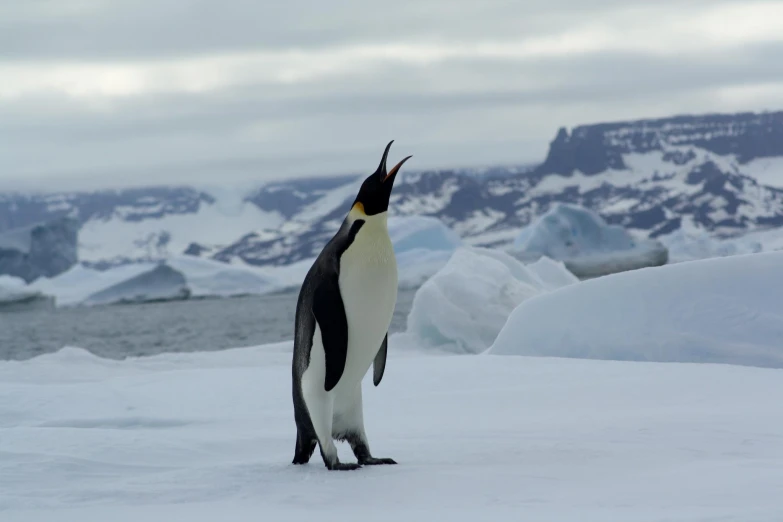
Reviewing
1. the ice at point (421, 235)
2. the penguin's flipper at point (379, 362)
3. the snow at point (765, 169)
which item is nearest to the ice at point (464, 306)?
the penguin's flipper at point (379, 362)

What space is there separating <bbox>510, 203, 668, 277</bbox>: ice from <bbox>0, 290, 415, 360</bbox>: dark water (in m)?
6.97

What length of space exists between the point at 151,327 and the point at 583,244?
27570mm

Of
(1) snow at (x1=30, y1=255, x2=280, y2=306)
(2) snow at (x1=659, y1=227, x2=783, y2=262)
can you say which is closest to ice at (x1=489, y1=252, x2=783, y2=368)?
(1) snow at (x1=30, y1=255, x2=280, y2=306)

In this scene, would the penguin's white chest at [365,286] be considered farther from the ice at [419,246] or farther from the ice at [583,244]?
the ice at [583,244]

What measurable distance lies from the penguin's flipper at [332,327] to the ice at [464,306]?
11019 mm

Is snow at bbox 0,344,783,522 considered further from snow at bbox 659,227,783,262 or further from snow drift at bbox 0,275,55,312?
snow at bbox 659,227,783,262

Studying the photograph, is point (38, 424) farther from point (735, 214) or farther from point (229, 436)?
point (735, 214)

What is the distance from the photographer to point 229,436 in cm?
515

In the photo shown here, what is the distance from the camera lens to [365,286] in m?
4.16

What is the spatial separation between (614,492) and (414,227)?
4985cm

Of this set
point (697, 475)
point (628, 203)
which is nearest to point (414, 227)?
point (697, 475)

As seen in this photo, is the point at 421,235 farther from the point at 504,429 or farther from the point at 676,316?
the point at 504,429

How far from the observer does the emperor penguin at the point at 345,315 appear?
13.5 feet

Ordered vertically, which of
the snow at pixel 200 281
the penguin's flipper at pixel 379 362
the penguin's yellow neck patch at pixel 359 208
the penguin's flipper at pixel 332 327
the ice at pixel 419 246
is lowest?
the snow at pixel 200 281
